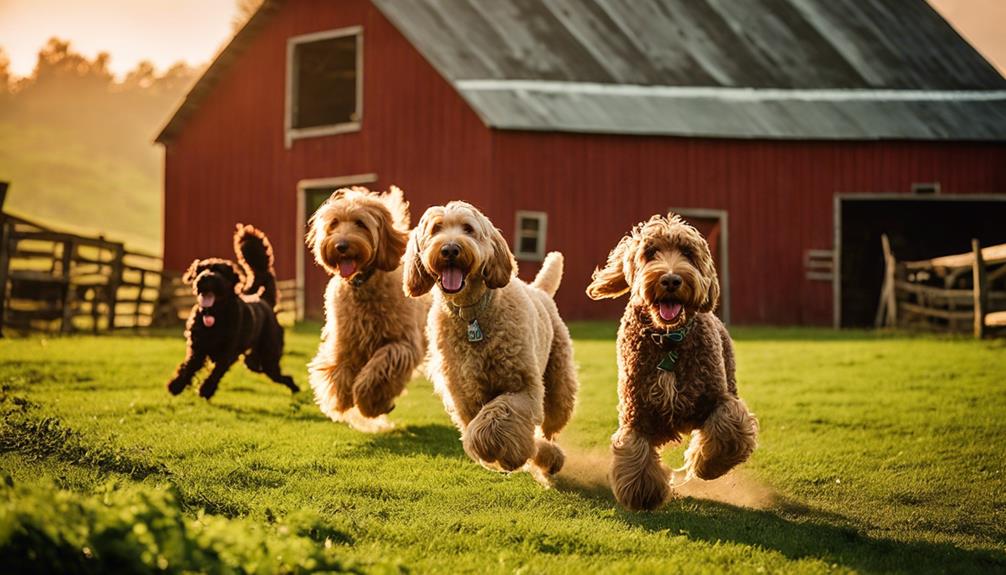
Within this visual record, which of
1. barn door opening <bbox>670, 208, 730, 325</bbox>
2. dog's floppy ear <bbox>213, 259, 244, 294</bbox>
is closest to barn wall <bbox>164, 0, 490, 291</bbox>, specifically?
barn door opening <bbox>670, 208, 730, 325</bbox>

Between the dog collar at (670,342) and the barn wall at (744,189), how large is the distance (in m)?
18.1

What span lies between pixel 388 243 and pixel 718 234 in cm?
1796

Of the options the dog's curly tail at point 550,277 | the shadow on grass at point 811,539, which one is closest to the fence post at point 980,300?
the dog's curly tail at point 550,277

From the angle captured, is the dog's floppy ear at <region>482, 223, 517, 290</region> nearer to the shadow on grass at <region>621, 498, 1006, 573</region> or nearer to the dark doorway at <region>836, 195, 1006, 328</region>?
the shadow on grass at <region>621, 498, 1006, 573</region>

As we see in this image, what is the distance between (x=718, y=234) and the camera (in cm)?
2644

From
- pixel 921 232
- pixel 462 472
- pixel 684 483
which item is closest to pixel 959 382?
pixel 684 483

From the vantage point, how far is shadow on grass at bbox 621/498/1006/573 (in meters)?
5.86

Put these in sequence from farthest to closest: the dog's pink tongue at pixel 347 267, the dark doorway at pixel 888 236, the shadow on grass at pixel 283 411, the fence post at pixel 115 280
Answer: the dark doorway at pixel 888 236, the fence post at pixel 115 280, the shadow on grass at pixel 283 411, the dog's pink tongue at pixel 347 267

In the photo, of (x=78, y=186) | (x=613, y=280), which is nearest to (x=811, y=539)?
(x=613, y=280)

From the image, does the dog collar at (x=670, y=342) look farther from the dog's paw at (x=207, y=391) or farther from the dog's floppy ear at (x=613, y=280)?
the dog's paw at (x=207, y=391)

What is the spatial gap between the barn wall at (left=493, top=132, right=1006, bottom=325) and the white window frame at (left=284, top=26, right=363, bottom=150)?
4.21 metres

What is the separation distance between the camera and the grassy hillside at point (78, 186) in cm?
6269

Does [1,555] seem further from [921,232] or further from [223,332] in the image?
[921,232]

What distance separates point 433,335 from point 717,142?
19.8 meters
